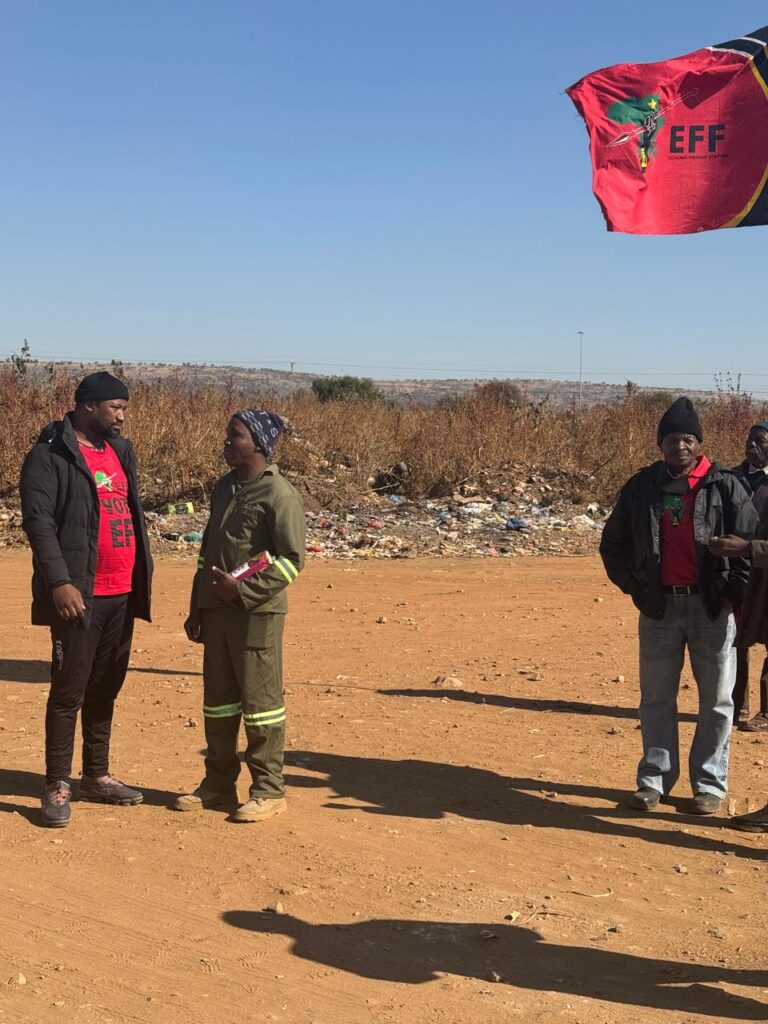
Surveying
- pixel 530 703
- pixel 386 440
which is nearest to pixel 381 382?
pixel 386 440

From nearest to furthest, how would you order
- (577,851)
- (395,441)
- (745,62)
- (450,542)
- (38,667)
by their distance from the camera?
(577,851) → (745,62) → (38,667) → (450,542) → (395,441)

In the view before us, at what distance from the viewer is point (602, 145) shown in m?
8.51

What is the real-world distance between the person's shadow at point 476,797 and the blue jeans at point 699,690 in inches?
9.5

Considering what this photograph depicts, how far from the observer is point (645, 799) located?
674 centimetres

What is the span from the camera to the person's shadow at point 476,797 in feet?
21.3

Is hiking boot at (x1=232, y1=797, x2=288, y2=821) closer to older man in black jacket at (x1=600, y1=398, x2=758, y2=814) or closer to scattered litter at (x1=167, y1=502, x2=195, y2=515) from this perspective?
older man in black jacket at (x1=600, y1=398, x2=758, y2=814)

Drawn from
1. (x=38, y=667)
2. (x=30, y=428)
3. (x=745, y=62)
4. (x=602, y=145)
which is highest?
(x=745, y=62)

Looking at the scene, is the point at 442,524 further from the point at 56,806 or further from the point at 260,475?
the point at 56,806

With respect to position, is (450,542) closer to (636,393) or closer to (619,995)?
(636,393)

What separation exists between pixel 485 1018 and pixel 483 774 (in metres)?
Answer: 3.23

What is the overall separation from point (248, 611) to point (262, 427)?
3.22ft

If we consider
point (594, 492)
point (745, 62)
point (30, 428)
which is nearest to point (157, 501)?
point (30, 428)

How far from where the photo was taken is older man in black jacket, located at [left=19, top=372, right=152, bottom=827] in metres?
6.20

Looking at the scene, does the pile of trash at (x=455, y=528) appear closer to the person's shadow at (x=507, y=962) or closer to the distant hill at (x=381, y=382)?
the person's shadow at (x=507, y=962)
